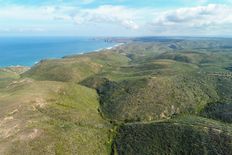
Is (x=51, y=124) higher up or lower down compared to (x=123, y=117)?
higher up

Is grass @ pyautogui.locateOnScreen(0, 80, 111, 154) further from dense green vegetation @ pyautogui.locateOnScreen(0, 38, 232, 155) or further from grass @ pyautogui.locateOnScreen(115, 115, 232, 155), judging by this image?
grass @ pyautogui.locateOnScreen(115, 115, 232, 155)

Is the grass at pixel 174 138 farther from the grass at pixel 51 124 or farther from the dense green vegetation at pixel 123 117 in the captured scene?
the grass at pixel 51 124

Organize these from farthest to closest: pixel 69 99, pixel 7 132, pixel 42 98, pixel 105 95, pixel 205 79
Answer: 1. pixel 205 79
2. pixel 105 95
3. pixel 69 99
4. pixel 42 98
5. pixel 7 132

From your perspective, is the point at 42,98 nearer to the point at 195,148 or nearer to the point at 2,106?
the point at 2,106

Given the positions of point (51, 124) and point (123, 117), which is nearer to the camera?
point (51, 124)

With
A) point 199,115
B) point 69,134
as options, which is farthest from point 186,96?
point 69,134

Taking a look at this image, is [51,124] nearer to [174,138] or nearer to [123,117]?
[123,117]

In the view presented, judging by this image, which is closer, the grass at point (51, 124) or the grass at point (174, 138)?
the grass at point (51, 124)

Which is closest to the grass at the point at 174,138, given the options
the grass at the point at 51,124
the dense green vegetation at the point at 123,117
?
the dense green vegetation at the point at 123,117

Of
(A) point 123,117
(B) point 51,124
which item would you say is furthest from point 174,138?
(B) point 51,124

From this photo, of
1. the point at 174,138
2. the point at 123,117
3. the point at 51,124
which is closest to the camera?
the point at 174,138

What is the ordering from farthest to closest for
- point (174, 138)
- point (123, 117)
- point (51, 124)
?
point (123, 117)
point (51, 124)
point (174, 138)
